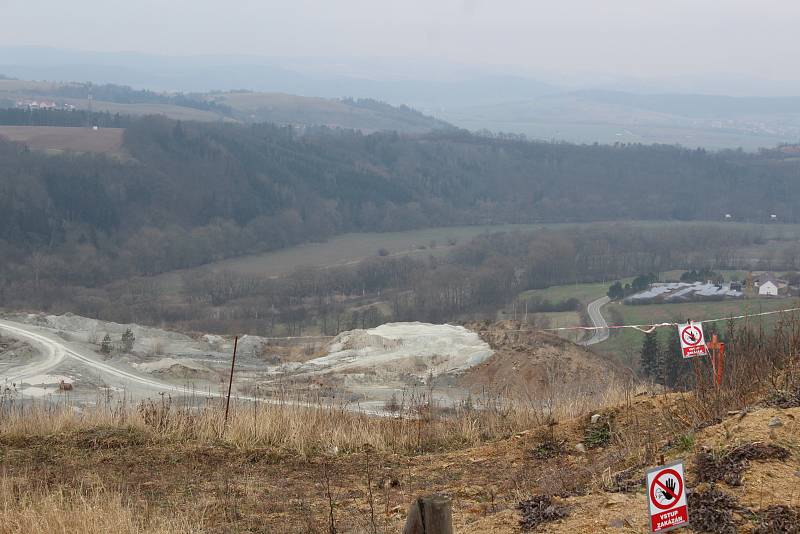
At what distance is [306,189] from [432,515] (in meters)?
113

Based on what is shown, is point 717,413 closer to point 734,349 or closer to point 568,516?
point 734,349

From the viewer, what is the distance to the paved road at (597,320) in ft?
146

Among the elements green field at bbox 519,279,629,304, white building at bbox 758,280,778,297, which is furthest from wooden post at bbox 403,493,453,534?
green field at bbox 519,279,629,304

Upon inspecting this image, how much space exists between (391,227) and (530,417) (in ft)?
336

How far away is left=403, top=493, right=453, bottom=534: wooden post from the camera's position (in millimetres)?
4816

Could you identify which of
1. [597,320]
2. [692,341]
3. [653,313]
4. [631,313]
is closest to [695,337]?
[692,341]

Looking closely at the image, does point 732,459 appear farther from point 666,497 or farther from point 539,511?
point 666,497

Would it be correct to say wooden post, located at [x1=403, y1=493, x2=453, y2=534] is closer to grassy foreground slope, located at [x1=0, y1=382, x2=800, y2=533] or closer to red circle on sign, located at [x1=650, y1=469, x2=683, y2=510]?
red circle on sign, located at [x1=650, y1=469, x2=683, y2=510]

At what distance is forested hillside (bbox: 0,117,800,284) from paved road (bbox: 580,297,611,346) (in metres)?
42.0

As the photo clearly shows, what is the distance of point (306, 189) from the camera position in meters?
117

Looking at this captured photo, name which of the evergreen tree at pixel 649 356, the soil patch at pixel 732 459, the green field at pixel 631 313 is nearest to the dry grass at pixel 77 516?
the soil patch at pixel 732 459

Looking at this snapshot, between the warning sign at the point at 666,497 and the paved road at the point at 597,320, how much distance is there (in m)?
33.5

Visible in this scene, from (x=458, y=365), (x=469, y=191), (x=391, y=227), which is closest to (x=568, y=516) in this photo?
(x=458, y=365)

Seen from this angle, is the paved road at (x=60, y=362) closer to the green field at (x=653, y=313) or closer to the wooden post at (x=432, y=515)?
the wooden post at (x=432, y=515)
